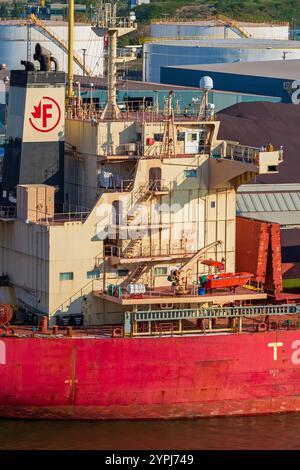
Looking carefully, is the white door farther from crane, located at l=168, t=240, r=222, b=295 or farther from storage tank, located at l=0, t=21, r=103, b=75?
storage tank, located at l=0, t=21, r=103, b=75

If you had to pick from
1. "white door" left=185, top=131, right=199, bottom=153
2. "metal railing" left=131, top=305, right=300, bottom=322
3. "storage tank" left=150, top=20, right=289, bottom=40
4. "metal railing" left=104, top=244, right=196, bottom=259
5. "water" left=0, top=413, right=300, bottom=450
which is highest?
"storage tank" left=150, top=20, right=289, bottom=40

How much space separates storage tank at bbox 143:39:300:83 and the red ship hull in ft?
174

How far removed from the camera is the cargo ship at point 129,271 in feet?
109

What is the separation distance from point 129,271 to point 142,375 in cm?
272

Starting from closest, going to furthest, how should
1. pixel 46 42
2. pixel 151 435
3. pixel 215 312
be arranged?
pixel 151 435
pixel 215 312
pixel 46 42

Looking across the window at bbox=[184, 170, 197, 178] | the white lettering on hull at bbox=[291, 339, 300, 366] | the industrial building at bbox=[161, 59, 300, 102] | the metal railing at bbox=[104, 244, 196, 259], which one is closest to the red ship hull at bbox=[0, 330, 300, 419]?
the white lettering on hull at bbox=[291, 339, 300, 366]

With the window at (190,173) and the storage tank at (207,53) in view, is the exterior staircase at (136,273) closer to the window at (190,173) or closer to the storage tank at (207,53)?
the window at (190,173)

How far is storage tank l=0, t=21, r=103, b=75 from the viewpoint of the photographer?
80062mm

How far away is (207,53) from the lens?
88750mm

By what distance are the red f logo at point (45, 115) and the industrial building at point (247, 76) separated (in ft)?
107

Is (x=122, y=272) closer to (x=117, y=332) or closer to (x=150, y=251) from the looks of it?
(x=150, y=251)

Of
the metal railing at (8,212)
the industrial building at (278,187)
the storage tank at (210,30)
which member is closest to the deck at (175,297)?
the industrial building at (278,187)

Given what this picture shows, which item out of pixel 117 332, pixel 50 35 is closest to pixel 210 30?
pixel 50 35

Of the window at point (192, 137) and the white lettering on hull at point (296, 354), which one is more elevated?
the window at point (192, 137)
